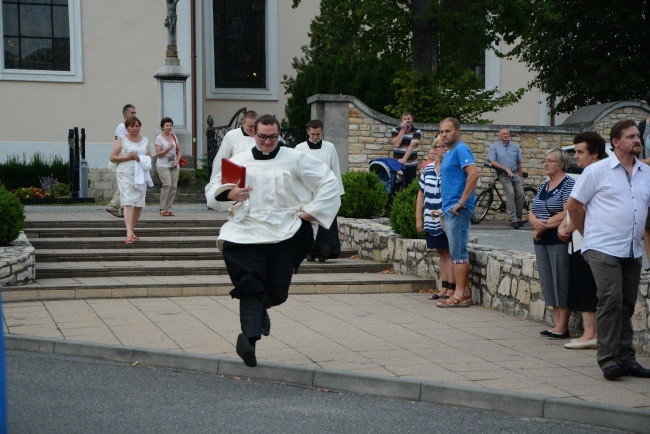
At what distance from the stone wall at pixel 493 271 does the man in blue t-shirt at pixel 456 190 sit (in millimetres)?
413

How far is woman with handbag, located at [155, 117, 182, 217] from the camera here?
1602 centimetres

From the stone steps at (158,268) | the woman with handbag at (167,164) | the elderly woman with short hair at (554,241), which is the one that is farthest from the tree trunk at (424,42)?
the elderly woman with short hair at (554,241)

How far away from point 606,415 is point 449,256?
15.9ft

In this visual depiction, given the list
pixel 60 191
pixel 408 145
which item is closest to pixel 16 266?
pixel 408 145

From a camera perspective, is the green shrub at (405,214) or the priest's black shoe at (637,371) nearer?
the priest's black shoe at (637,371)

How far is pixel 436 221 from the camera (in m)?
10.6

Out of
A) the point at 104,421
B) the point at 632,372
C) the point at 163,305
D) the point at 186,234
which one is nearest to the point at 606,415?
the point at 632,372

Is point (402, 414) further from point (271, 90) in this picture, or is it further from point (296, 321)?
point (271, 90)

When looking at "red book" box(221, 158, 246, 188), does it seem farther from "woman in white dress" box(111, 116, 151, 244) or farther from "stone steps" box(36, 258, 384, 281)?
"woman in white dress" box(111, 116, 151, 244)

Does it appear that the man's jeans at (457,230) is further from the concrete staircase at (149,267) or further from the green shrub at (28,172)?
the green shrub at (28,172)

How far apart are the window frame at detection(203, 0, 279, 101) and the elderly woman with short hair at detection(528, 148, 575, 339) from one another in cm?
2014

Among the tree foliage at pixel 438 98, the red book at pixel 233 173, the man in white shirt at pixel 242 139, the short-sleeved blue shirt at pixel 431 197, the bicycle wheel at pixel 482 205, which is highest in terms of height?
the tree foliage at pixel 438 98

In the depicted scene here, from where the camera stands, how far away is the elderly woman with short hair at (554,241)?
8562mm

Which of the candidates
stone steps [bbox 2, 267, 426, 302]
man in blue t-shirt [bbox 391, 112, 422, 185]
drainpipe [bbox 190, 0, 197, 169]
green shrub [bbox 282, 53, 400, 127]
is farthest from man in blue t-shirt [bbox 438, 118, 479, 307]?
drainpipe [bbox 190, 0, 197, 169]
